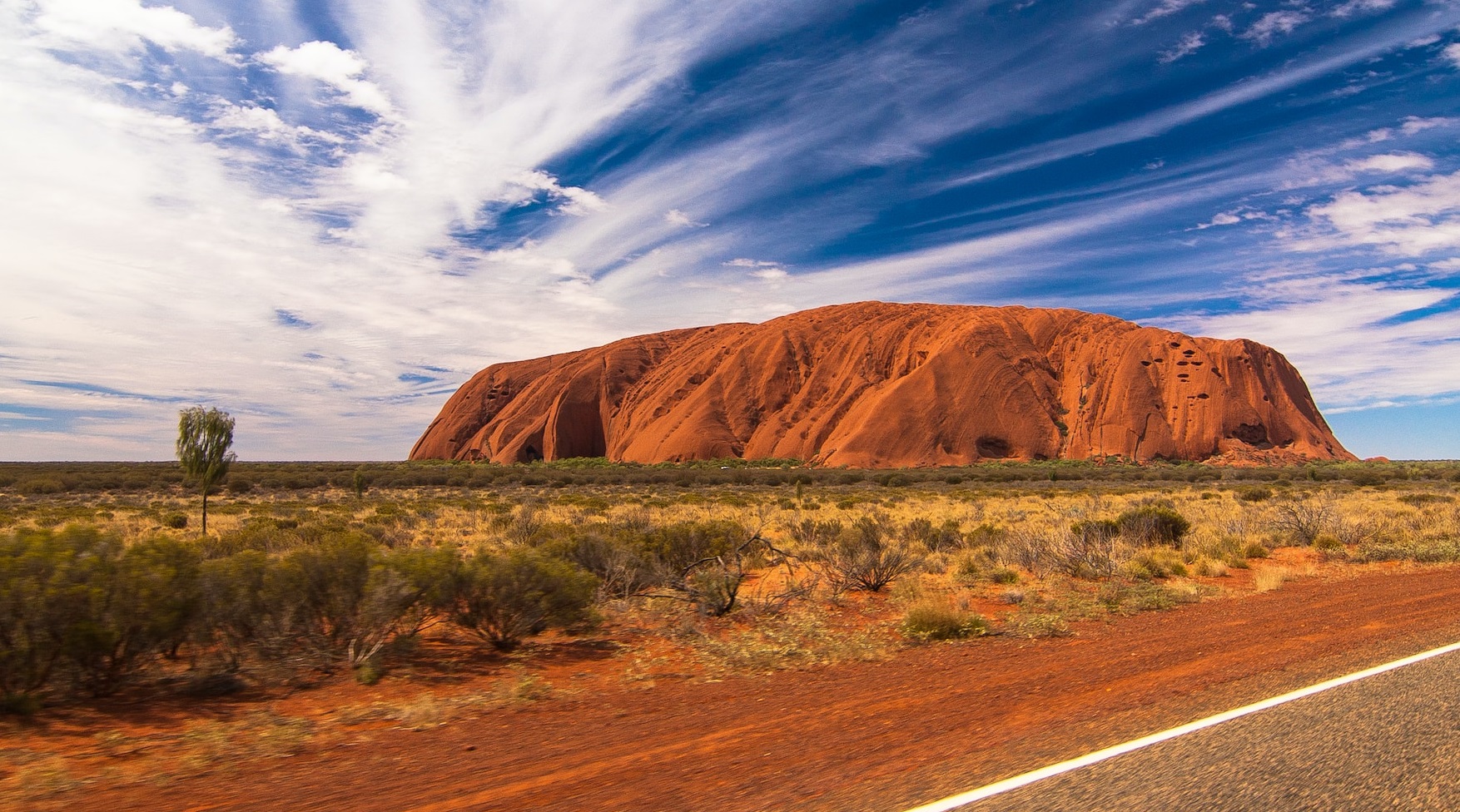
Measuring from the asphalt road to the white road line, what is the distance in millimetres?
64

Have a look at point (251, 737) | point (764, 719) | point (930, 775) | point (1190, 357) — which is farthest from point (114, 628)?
point (1190, 357)

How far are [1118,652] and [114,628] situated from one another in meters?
8.85

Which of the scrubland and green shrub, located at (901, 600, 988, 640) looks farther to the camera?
green shrub, located at (901, 600, 988, 640)

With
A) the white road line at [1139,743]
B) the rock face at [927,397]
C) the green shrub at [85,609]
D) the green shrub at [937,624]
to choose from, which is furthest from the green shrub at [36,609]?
the rock face at [927,397]

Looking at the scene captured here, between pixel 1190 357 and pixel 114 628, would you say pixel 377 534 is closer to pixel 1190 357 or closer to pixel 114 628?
Answer: pixel 114 628

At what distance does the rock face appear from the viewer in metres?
71.6

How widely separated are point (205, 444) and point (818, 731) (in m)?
19.5

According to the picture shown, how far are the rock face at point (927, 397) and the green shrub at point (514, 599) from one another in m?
60.9

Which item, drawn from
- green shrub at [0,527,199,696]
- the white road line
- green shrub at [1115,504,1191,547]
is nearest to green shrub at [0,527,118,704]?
green shrub at [0,527,199,696]

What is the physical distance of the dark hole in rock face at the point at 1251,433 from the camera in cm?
7325

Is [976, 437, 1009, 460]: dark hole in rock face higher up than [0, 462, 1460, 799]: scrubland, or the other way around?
[976, 437, 1009, 460]: dark hole in rock face

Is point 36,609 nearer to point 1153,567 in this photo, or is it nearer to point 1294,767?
point 1294,767

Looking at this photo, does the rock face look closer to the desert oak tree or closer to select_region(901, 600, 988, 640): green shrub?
the desert oak tree

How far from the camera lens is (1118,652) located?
7168 millimetres
